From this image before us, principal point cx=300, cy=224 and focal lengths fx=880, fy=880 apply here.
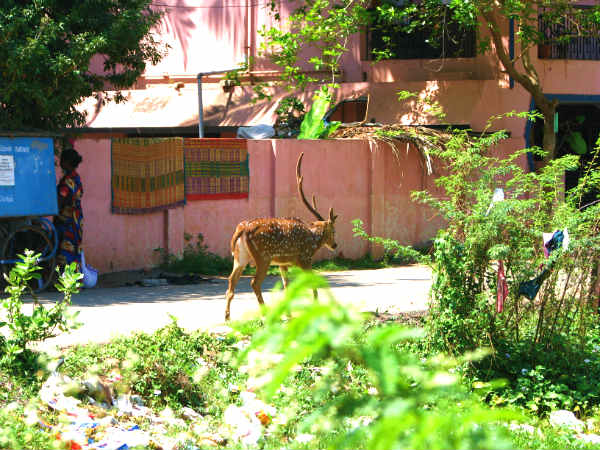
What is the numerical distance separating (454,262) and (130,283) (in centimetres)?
665

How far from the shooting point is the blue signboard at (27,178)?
11203 millimetres

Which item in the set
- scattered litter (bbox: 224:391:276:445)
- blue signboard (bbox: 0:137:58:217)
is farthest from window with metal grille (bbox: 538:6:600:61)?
scattered litter (bbox: 224:391:276:445)

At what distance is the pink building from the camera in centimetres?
1428

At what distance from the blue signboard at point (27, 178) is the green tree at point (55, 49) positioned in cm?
60

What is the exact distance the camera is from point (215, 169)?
15031 millimetres

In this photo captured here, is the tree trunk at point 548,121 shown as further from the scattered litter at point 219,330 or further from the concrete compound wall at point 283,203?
the scattered litter at point 219,330

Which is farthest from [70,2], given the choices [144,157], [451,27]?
[451,27]

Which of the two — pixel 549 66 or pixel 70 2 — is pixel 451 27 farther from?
pixel 70 2

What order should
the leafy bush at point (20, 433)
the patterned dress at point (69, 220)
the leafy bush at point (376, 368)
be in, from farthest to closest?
1. the patterned dress at point (69, 220)
2. the leafy bush at point (20, 433)
3. the leafy bush at point (376, 368)

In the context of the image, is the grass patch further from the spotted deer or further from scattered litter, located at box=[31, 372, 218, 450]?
the spotted deer

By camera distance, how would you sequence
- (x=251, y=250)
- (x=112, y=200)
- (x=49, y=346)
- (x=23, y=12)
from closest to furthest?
(x=49, y=346) → (x=251, y=250) → (x=23, y=12) → (x=112, y=200)

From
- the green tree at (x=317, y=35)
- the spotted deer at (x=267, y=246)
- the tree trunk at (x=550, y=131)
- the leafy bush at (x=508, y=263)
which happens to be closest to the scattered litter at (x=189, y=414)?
the leafy bush at (x=508, y=263)

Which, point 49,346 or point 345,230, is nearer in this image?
point 49,346

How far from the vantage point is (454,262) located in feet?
24.4
